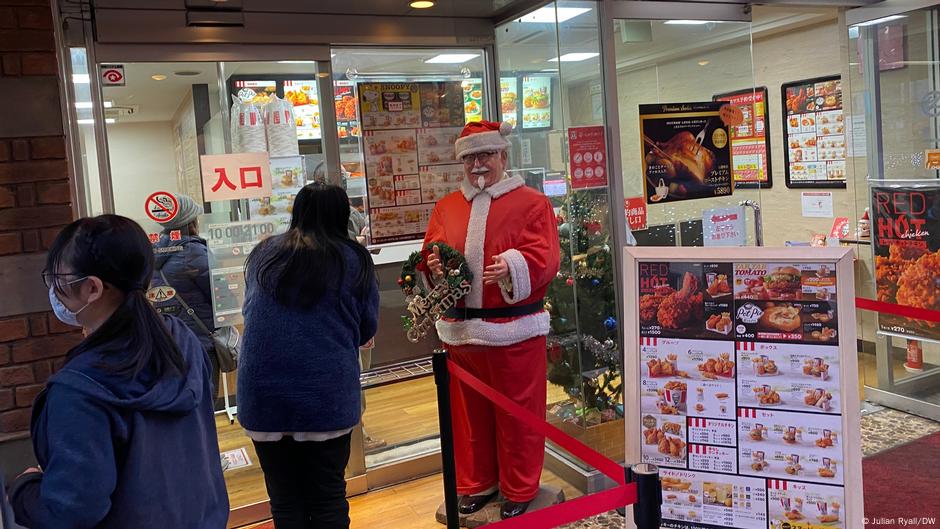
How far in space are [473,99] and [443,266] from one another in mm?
1213

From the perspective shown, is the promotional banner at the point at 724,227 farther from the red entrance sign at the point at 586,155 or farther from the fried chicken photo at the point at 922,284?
the fried chicken photo at the point at 922,284

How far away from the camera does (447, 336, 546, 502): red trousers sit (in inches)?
126

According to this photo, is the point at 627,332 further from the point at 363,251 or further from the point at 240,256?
the point at 240,256

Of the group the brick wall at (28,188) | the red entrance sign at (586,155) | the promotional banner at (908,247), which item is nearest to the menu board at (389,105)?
the red entrance sign at (586,155)

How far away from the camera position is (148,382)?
1523 millimetres

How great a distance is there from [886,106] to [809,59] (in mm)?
1627

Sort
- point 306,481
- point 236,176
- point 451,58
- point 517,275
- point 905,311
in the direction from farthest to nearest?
point 451,58, point 236,176, point 905,311, point 517,275, point 306,481

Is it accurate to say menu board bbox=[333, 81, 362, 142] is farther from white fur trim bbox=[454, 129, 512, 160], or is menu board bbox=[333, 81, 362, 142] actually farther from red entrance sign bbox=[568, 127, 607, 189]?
red entrance sign bbox=[568, 127, 607, 189]

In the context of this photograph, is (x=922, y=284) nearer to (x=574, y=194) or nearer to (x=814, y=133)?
(x=814, y=133)

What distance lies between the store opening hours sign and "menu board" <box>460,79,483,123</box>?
1073 millimetres

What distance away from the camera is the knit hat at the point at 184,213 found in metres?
3.27

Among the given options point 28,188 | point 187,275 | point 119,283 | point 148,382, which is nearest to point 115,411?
point 148,382

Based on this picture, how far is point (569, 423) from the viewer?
380 centimetres

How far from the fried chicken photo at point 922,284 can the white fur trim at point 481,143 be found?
104 inches
